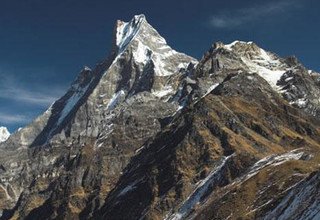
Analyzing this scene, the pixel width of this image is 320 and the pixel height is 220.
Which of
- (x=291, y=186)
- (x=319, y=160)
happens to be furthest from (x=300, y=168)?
(x=291, y=186)

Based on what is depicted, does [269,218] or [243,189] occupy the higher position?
[243,189]

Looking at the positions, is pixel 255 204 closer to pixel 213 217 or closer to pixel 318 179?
pixel 213 217

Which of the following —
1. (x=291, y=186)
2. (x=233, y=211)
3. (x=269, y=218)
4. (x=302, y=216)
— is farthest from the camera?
(x=233, y=211)

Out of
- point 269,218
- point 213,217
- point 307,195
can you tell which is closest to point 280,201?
point 269,218

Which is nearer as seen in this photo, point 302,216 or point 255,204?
point 302,216

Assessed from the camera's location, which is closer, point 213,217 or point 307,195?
point 307,195

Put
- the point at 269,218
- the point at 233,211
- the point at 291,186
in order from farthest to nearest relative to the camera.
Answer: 1. the point at 233,211
2. the point at 291,186
3. the point at 269,218

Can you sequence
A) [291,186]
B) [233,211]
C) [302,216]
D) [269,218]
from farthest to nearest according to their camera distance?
[233,211] → [291,186] → [269,218] → [302,216]

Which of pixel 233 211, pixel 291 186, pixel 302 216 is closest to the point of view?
pixel 302 216

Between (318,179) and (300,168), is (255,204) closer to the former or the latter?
(300,168)
